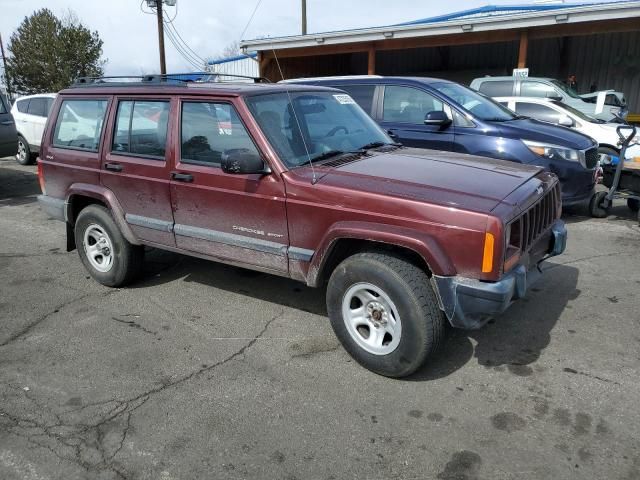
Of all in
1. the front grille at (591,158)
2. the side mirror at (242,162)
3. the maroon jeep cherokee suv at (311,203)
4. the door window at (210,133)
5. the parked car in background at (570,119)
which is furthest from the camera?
the parked car in background at (570,119)

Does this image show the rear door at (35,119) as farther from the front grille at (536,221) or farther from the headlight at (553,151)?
the front grille at (536,221)

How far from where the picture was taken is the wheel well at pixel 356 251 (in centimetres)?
335

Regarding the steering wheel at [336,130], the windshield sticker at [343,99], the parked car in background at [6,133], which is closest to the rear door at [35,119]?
the parked car in background at [6,133]

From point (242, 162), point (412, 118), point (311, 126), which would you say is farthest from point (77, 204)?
point (412, 118)

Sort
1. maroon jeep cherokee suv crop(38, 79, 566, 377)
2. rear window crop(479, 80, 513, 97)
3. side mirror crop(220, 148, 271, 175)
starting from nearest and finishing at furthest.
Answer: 1. maroon jeep cherokee suv crop(38, 79, 566, 377)
2. side mirror crop(220, 148, 271, 175)
3. rear window crop(479, 80, 513, 97)

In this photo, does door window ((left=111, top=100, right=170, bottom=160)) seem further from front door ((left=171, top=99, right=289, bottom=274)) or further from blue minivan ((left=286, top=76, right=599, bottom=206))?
blue minivan ((left=286, top=76, right=599, bottom=206))

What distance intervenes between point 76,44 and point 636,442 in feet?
137

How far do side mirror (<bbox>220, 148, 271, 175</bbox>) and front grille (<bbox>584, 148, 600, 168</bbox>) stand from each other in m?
5.11

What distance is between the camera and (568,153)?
6902 millimetres

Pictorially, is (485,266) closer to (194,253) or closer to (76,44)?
(194,253)

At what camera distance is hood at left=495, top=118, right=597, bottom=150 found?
22.5 feet

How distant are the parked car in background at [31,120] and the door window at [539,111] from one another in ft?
34.5

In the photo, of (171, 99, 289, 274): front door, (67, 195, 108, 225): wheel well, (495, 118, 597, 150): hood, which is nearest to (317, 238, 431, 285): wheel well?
(171, 99, 289, 274): front door

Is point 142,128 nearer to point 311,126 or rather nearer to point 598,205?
point 311,126
